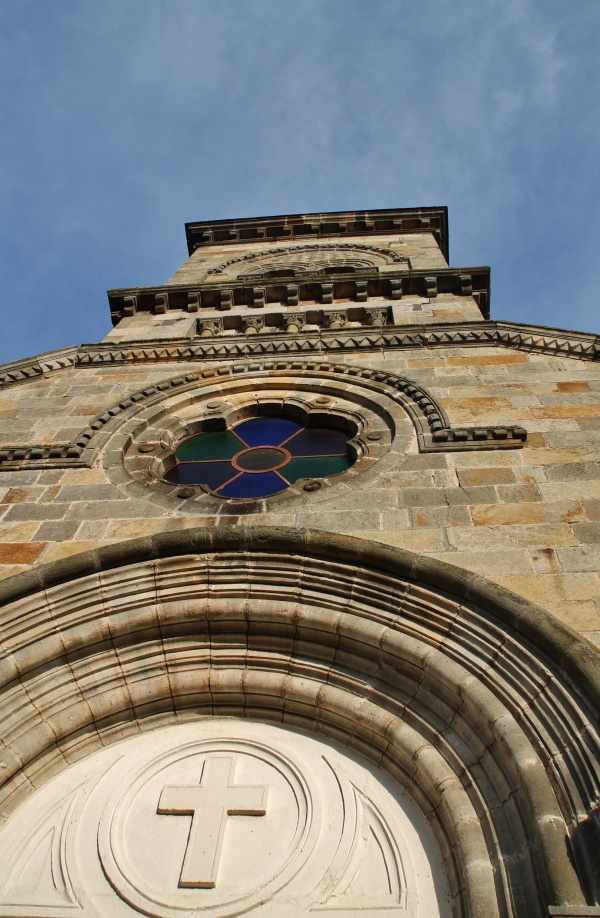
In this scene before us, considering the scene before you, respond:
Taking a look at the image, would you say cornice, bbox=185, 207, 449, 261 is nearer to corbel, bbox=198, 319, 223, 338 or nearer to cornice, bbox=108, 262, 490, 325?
cornice, bbox=108, 262, 490, 325

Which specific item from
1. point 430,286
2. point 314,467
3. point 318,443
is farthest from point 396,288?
point 314,467

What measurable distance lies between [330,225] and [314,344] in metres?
12.0

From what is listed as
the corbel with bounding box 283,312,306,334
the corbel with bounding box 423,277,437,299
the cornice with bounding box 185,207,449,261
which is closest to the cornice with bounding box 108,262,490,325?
the corbel with bounding box 423,277,437,299

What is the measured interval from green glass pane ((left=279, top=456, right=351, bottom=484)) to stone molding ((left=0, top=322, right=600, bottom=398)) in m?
2.24

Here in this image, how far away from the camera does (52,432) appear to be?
739 centimetres

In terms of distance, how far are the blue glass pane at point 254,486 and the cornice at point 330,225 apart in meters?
14.1

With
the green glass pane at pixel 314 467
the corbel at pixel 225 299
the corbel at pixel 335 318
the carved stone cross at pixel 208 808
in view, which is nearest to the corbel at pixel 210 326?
the corbel at pixel 225 299

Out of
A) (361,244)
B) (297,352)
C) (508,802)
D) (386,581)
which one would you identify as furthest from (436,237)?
(508,802)

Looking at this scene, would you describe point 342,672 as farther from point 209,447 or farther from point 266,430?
point 266,430

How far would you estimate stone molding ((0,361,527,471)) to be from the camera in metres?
6.43

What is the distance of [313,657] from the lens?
4.86m

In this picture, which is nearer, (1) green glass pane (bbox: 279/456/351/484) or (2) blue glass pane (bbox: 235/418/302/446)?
(1) green glass pane (bbox: 279/456/351/484)

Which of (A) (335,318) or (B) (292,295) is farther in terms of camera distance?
(B) (292,295)

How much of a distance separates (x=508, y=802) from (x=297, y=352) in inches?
250
